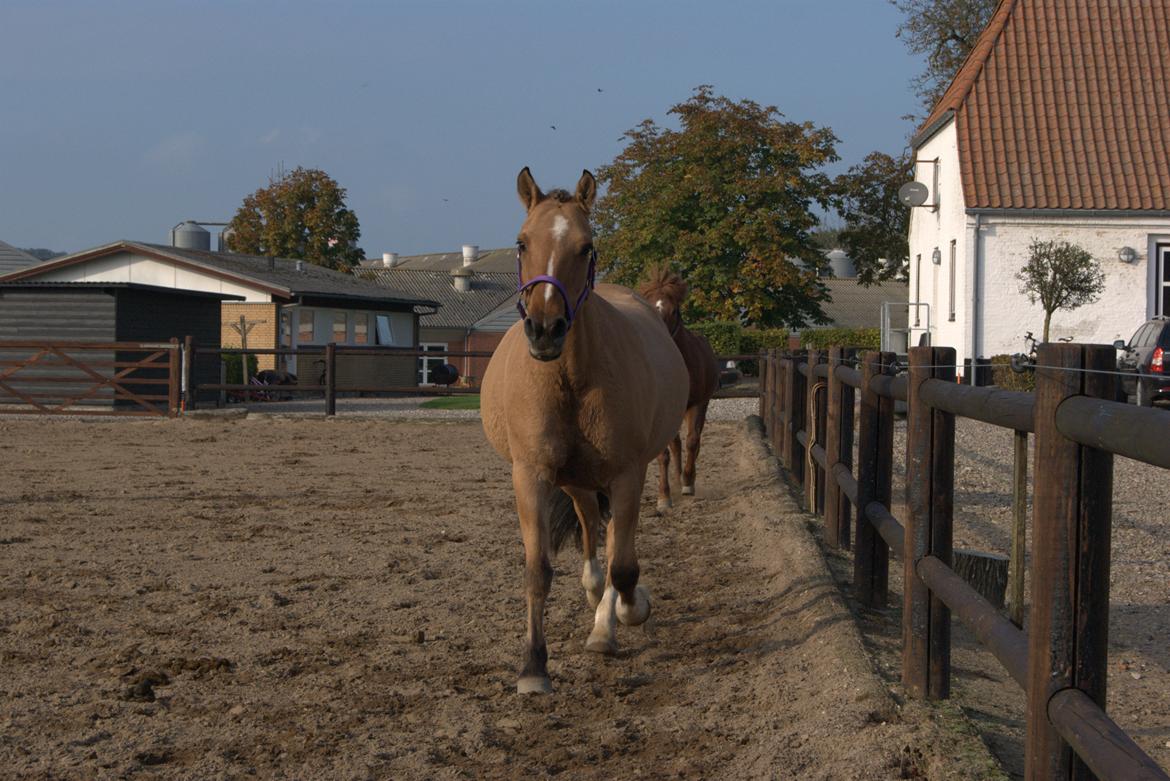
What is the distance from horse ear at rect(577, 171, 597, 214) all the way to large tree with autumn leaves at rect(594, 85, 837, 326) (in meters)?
38.2

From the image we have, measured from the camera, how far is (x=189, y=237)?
47.9 m

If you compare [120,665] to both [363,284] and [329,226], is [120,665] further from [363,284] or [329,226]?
[329,226]

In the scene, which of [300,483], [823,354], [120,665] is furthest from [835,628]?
[300,483]

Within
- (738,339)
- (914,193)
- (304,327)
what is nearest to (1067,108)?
(914,193)

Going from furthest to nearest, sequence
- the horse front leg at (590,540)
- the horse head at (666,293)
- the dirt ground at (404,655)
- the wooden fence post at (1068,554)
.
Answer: the horse head at (666,293) → the horse front leg at (590,540) → the dirt ground at (404,655) → the wooden fence post at (1068,554)

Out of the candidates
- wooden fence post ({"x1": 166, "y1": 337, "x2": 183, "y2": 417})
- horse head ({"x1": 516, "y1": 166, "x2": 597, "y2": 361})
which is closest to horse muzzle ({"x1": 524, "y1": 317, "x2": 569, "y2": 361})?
horse head ({"x1": 516, "y1": 166, "x2": 597, "y2": 361})

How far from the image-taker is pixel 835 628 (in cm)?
470

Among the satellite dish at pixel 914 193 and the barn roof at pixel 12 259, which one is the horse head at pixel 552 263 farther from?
the barn roof at pixel 12 259

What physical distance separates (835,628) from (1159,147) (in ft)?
77.1

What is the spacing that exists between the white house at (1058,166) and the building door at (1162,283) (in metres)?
0.02

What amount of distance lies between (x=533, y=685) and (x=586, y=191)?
6.56 ft

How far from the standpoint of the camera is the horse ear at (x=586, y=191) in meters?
4.82

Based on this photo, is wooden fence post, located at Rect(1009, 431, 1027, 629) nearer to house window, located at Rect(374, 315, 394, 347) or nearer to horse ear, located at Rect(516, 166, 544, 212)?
horse ear, located at Rect(516, 166, 544, 212)

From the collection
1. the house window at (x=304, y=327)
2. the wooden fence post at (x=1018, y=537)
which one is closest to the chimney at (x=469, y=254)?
the house window at (x=304, y=327)
